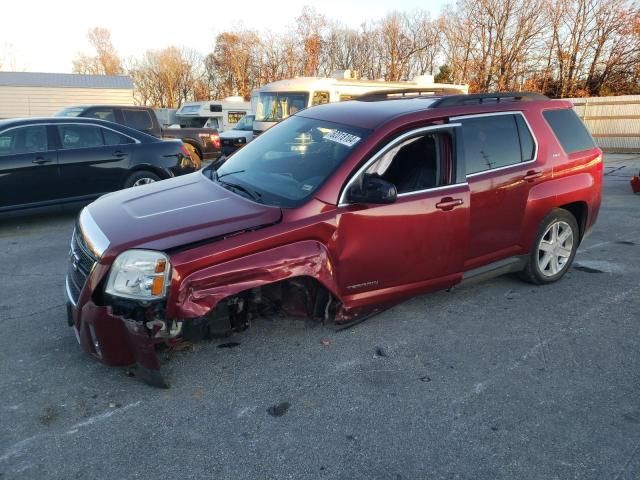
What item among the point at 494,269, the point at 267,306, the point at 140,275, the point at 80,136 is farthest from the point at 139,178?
the point at 494,269

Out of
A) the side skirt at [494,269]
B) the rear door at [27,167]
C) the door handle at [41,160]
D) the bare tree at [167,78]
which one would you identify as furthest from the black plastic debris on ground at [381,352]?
the bare tree at [167,78]

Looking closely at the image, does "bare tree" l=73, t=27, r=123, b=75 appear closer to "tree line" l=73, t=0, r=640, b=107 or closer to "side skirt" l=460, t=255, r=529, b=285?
"tree line" l=73, t=0, r=640, b=107

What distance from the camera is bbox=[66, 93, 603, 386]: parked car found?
289 centimetres

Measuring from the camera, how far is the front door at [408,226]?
3.36 m

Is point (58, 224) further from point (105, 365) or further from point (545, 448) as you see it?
point (545, 448)

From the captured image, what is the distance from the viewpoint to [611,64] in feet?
94.3

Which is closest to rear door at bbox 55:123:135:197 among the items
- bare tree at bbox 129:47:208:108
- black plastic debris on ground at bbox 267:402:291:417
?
black plastic debris on ground at bbox 267:402:291:417

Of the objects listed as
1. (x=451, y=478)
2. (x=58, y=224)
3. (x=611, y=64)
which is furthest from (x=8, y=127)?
(x=611, y=64)

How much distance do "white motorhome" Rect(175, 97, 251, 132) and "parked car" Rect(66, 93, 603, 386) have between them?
2233 centimetres

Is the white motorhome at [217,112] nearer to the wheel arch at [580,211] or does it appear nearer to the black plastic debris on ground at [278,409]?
the wheel arch at [580,211]

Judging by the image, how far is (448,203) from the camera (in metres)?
3.67

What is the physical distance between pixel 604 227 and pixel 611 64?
27525 mm

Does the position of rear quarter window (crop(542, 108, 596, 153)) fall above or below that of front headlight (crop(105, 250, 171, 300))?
above

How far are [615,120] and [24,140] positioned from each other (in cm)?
2103
